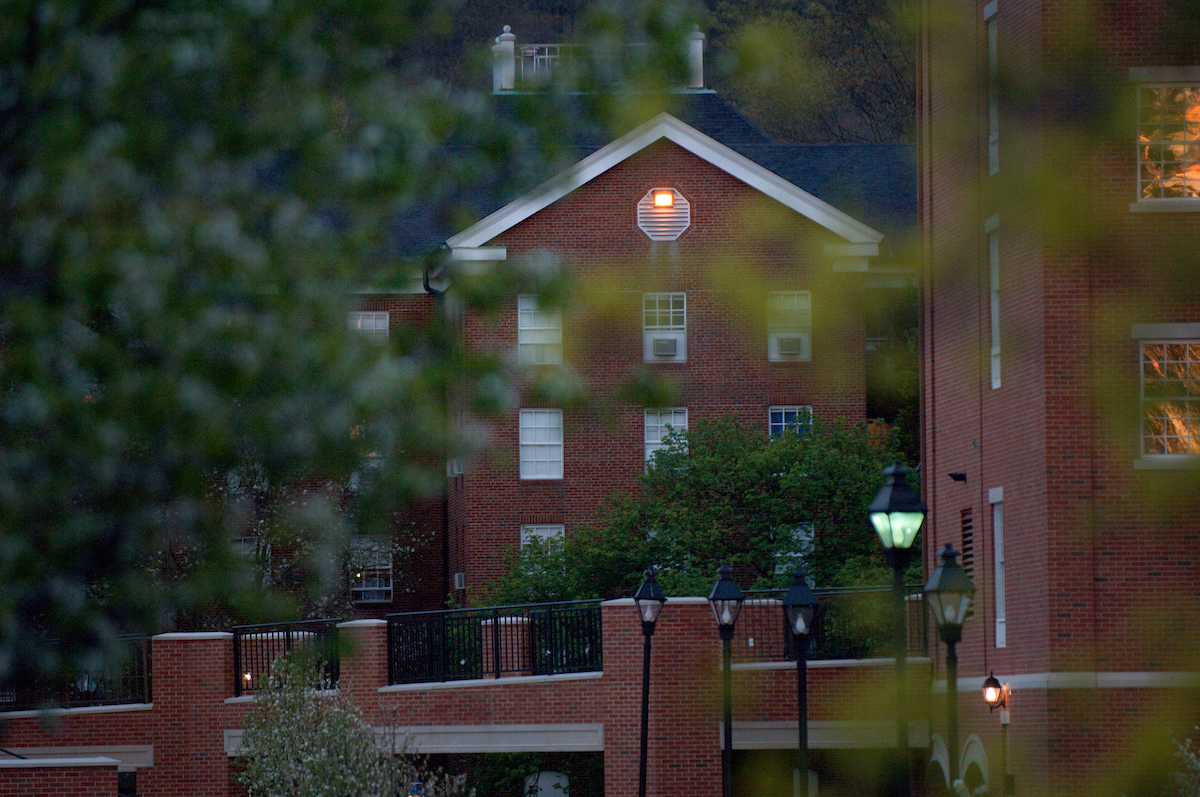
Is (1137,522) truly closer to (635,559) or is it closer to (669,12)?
(669,12)

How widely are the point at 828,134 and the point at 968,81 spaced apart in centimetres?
5511

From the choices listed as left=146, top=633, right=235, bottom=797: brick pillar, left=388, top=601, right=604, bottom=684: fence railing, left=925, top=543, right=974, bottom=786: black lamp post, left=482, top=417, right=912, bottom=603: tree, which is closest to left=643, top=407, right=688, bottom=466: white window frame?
left=482, top=417, right=912, bottom=603: tree

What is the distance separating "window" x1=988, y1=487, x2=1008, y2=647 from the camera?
20.6 metres

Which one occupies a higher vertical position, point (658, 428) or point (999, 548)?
point (658, 428)

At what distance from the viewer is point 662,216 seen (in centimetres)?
3297

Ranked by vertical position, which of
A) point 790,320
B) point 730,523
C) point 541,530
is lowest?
point 541,530

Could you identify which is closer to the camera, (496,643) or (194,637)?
(496,643)

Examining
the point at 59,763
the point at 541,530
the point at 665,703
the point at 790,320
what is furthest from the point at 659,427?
the point at 790,320

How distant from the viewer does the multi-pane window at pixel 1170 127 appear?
73.1 inches

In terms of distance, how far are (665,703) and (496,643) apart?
3.02 m

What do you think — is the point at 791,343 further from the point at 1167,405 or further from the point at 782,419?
the point at 782,419

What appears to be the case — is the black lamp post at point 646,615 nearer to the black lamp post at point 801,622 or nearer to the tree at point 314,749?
the tree at point 314,749

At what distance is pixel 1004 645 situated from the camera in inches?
803

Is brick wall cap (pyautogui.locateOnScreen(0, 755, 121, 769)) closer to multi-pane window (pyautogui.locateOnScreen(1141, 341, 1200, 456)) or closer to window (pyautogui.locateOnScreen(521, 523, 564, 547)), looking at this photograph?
window (pyautogui.locateOnScreen(521, 523, 564, 547))
